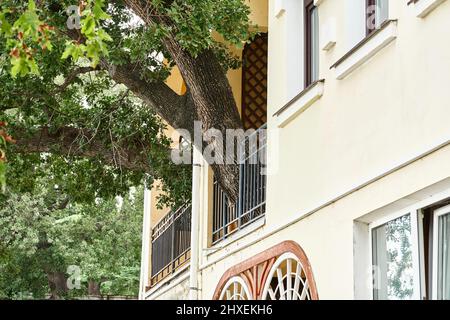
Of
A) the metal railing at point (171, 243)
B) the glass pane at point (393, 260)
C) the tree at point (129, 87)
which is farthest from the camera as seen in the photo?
the metal railing at point (171, 243)

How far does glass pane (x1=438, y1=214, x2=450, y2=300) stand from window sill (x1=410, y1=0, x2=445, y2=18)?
5.35 ft

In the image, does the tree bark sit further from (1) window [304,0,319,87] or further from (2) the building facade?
(1) window [304,0,319,87]

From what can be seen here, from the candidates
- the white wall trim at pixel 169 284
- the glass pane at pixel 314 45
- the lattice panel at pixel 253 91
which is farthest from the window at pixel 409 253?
the lattice panel at pixel 253 91

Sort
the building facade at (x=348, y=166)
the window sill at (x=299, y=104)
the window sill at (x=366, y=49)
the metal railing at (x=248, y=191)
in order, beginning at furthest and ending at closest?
the metal railing at (x=248, y=191) < the window sill at (x=299, y=104) < the window sill at (x=366, y=49) < the building facade at (x=348, y=166)

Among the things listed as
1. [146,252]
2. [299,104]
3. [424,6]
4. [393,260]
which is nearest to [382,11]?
[424,6]

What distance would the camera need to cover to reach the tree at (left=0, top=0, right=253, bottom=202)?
1165 centimetres

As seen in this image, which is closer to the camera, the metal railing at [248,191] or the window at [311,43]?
the window at [311,43]

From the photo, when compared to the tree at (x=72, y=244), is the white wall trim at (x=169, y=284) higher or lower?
lower

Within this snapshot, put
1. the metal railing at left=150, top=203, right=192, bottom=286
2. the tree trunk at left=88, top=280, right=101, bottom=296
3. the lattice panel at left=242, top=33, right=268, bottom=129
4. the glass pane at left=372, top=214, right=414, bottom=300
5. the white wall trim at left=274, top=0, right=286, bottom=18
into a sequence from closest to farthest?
1. the glass pane at left=372, top=214, right=414, bottom=300
2. the white wall trim at left=274, top=0, right=286, bottom=18
3. the lattice panel at left=242, top=33, right=268, bottom=129
4. the metal railing at left=150, top=203, right=192, bottom=286
5. the tree trunk at left=88, top=280, right=101, bottom=296

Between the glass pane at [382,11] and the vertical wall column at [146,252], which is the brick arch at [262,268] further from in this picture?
the vertical wall column at [146,252]

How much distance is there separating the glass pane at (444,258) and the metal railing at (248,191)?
15.1 ft

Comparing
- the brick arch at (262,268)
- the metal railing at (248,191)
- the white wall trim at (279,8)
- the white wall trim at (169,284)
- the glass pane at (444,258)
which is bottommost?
the glass pane at (444,258)

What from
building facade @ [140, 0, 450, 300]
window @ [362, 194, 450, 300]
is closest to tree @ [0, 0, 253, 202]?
building facade @ [140, 0, 450, 300]

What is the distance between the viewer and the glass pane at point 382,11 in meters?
8.61
